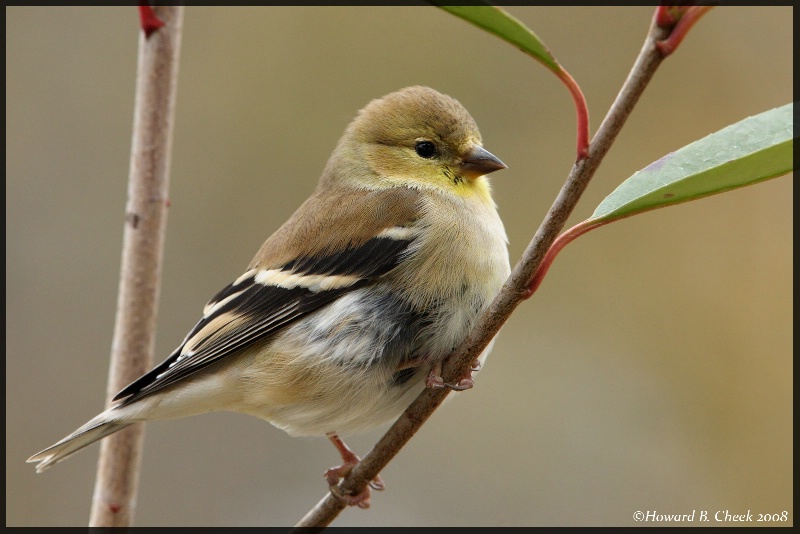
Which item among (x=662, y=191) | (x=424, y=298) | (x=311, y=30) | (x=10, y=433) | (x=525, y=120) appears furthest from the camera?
(x=311, y=30)

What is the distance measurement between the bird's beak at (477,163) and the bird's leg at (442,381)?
2.89 feet

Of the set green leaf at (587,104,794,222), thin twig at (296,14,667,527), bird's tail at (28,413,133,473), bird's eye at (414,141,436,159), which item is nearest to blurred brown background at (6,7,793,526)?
bird's eye at (414,141,436,159)

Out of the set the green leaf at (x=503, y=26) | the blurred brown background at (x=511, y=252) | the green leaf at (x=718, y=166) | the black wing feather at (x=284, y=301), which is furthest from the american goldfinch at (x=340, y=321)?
the blurred brown background at (x=511, y=252)

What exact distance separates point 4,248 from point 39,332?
0.62 metres

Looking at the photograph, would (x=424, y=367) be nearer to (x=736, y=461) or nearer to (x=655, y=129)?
(x=736, y=461)

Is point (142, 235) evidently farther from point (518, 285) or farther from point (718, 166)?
point (718, 166)

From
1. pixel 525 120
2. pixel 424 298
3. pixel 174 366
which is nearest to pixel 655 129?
pixel 525 120

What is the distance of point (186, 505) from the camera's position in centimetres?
552

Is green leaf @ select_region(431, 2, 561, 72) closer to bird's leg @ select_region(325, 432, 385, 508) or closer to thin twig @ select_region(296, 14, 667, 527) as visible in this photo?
thin twig @ select_region(296, 14, 667, 527)

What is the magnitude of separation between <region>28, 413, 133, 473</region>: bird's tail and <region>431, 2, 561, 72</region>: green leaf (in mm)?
1667

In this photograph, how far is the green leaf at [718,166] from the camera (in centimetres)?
146

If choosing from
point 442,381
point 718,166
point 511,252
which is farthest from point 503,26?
point 511,252

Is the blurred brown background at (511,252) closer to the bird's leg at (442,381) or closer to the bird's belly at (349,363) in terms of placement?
the bird's belly at (349,363)

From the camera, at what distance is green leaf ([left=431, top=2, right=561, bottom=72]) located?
4.82 ft
